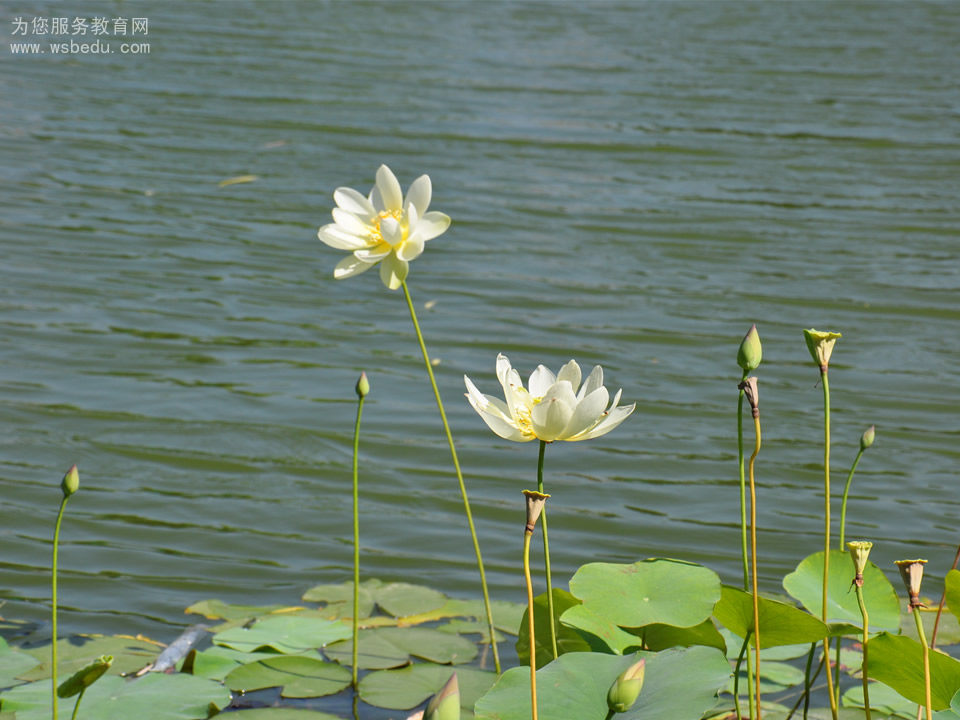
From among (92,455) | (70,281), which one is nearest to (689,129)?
(70,281)

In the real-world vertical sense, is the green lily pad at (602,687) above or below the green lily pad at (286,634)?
above

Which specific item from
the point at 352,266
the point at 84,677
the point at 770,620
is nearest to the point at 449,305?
the point at 352,266

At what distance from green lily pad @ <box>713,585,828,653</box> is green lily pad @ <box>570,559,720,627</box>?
0.04 metres

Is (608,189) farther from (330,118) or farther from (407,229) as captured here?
(407,229)

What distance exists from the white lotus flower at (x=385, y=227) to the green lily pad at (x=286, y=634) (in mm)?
798

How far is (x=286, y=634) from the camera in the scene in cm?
203

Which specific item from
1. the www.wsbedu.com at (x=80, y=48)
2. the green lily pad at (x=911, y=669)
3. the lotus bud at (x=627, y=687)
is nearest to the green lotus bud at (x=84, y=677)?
the lotus bud at (x=627, y=687)

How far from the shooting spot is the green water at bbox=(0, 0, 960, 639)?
109 inches

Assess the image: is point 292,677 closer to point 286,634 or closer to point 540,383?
point 286,634

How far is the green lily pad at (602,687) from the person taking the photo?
1.26 m

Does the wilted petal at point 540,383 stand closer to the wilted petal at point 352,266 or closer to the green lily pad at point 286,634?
the wilted petal at point 352,266

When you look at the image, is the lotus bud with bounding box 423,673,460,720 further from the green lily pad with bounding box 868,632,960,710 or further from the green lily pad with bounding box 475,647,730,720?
the green lily pad with bounding box 868,632,960,710

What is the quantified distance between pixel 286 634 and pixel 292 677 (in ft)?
0.45

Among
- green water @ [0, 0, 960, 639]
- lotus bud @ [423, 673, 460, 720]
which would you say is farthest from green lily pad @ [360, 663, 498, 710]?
lotus bud @ [423, 673, 460, 720]
